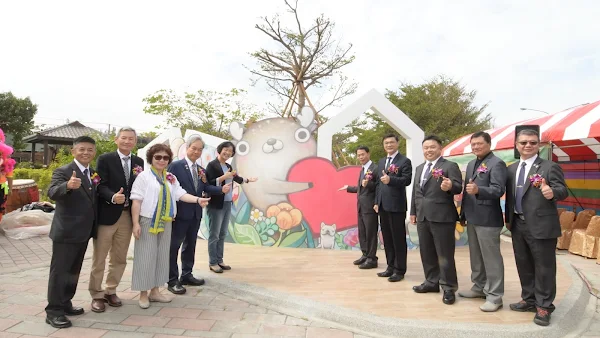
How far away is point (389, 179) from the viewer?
13.5ft

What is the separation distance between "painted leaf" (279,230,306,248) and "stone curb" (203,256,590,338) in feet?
7.99

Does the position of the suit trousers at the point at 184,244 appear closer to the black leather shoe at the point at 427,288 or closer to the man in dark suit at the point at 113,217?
the man in dark suit at the point at 113,217

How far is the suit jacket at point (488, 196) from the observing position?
3.28 metres

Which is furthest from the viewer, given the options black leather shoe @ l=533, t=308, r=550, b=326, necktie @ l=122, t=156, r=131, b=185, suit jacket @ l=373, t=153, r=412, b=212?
suit jacket @ l=373, t=153, r=412, b=212

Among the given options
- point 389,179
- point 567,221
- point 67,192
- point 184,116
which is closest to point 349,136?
point 184,116

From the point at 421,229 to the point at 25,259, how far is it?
18.2 ft

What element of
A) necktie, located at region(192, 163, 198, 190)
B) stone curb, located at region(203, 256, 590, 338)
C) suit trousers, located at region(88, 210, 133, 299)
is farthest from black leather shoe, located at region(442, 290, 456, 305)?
suit trousers, located at region(88, 210, 133, 299)

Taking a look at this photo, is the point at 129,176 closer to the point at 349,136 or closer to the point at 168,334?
the point at 168,334

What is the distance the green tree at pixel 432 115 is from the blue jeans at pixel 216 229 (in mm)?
17156

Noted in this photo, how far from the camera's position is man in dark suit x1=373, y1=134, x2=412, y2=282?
4288mm

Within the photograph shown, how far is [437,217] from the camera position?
11.9 feet

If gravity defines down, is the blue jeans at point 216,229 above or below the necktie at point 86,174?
below

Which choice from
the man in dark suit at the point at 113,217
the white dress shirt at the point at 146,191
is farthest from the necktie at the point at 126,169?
the white dress shirt at the point at 146,191

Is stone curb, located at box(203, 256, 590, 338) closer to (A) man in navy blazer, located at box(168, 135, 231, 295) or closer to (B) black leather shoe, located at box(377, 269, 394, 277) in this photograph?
(A) man in navy blazer, located at box(168, 135, 231, 295)
